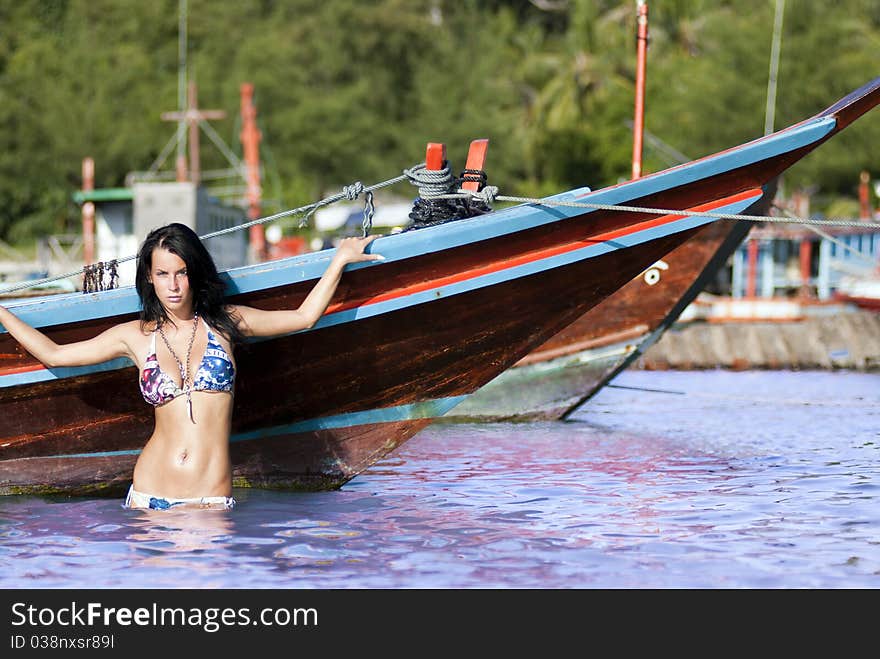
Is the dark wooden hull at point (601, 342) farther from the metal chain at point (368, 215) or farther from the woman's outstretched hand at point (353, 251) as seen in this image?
the woman's outstretched hand at point (353, 251)

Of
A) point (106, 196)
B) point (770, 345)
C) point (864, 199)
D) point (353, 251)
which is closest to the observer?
point (353, 251)

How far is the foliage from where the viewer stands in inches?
1410

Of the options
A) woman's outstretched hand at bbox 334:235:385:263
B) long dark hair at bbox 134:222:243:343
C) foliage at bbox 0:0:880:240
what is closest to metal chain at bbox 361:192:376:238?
woman's outstretched hand at bbox 334:235:385:263

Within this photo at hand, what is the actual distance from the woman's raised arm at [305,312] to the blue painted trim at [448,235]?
12cm

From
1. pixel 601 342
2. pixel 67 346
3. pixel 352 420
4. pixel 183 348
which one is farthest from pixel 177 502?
pixel 601 342

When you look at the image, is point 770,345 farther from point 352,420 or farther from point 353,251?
point 353,251

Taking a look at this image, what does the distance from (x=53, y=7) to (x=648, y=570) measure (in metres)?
48.3

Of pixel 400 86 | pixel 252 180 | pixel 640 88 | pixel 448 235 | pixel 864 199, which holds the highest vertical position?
pixel 400 86

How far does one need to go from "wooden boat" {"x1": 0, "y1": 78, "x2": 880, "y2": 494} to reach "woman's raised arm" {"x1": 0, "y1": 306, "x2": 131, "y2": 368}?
151 millimetres

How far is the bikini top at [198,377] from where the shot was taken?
22.2 feet

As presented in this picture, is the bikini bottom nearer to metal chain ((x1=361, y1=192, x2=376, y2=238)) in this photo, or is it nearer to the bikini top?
the bikini top

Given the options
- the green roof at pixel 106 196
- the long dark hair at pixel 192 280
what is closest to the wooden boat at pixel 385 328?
the long dark hair at pixel 192 280

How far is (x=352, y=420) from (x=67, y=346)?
172 cm

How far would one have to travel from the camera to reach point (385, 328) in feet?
24.9
